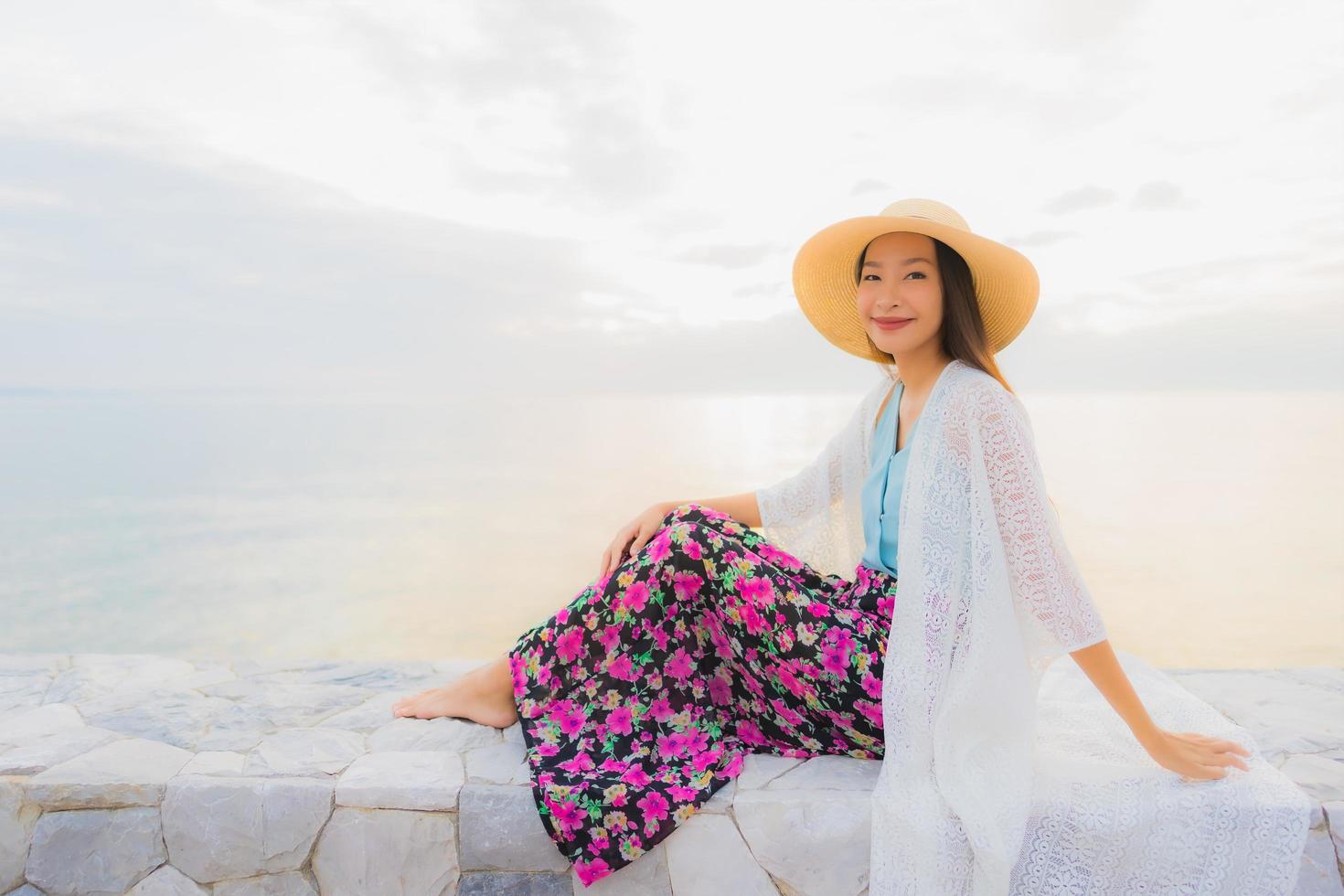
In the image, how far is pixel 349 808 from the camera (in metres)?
2.04

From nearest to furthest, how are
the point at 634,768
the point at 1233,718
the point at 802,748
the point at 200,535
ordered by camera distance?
the point at 634,768, the point at 802,748, the point at 1233,718, the point at 200,535

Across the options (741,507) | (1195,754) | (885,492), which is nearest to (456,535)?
(741,507)

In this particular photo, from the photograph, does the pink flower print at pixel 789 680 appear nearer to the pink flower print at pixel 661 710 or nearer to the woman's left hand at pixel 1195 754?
the pink flower print at pixel 661 710

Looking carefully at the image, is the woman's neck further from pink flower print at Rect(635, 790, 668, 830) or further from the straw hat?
pink flower print at Rect(635, 790, 668, 830)

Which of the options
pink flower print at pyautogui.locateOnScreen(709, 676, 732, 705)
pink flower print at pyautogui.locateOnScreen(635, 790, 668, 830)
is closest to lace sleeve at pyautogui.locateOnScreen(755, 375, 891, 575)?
pink flower print at pyautogui.locateOnScreen(709, 676, 732, 705)

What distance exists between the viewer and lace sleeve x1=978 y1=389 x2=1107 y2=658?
1812mm

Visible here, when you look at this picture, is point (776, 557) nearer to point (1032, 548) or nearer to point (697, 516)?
point (697, 516)

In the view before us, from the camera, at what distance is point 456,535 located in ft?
32.8

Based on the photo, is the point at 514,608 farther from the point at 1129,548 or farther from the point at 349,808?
the point at 1129,548

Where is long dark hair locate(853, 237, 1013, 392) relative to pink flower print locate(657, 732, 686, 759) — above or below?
above

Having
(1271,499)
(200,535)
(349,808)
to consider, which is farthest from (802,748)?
(1271,499)

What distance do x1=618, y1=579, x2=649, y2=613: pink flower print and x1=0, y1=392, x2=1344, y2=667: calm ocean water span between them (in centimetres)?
224

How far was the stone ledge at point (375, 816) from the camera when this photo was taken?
1.93m

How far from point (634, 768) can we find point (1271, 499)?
38.1 feet
